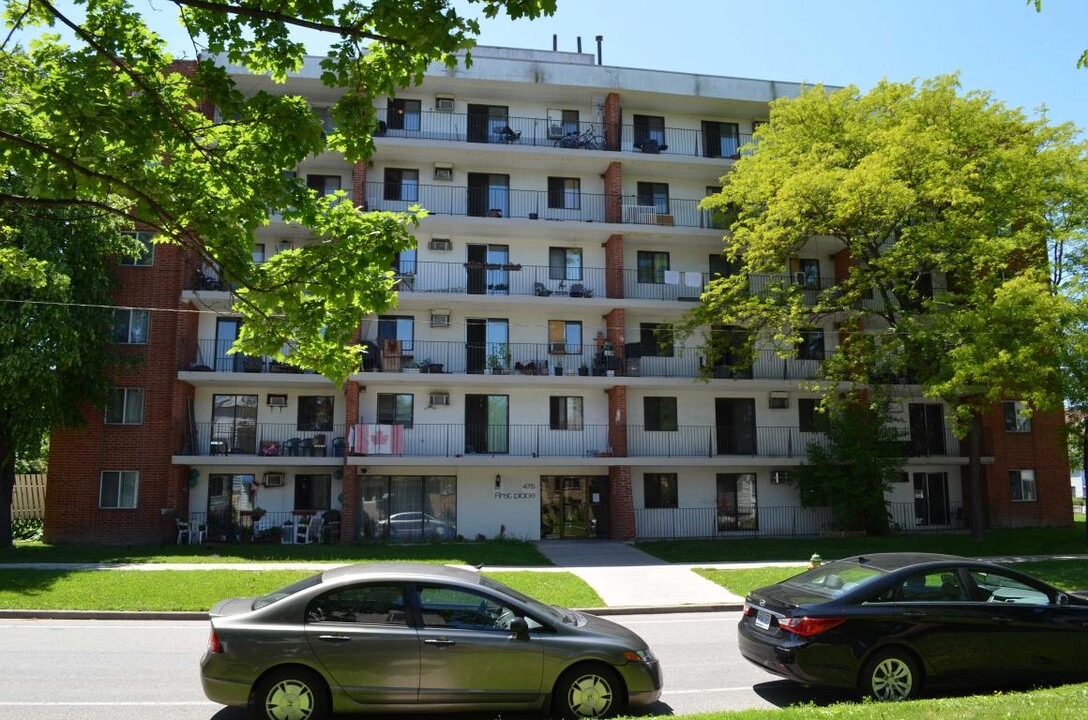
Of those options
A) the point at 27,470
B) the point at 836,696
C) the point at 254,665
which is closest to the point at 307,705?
the point at 254,665

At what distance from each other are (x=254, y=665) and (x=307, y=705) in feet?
1.91

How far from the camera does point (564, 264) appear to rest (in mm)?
28391

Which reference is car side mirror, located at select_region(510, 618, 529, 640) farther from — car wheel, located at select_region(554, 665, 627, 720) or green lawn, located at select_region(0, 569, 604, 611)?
green lawn, located at select_region(0, 569, 604, 611)

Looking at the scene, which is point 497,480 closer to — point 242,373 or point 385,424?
point 385,424

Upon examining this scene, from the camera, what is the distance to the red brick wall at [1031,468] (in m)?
29.3

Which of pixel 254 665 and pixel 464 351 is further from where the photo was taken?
pixel 464 351

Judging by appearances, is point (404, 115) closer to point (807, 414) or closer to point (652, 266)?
point (652, 266)

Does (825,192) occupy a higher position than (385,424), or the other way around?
(825,192)

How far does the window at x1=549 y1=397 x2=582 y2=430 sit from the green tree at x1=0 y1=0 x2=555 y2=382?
18.6 metres

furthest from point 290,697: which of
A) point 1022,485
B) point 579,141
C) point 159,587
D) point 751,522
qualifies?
point 1022,485

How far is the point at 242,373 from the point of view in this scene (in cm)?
2503

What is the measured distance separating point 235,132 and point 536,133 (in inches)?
876

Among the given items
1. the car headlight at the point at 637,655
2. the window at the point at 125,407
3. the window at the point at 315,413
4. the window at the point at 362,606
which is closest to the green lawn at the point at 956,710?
the car headlight at the point at 637,655

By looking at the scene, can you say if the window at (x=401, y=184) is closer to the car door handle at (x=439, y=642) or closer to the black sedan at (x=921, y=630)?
the black sedan at (x=921, y=630)
